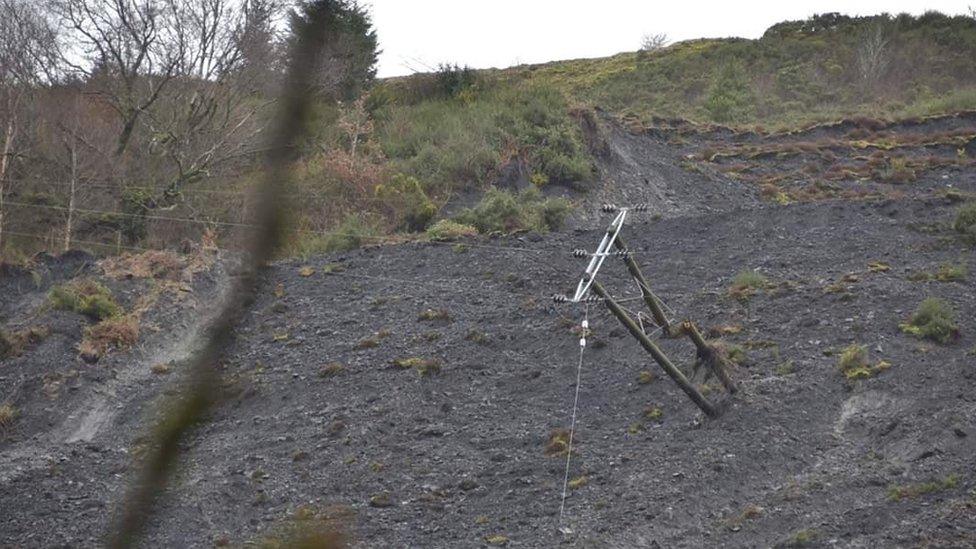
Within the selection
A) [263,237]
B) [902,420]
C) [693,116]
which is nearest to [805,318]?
[902,420]

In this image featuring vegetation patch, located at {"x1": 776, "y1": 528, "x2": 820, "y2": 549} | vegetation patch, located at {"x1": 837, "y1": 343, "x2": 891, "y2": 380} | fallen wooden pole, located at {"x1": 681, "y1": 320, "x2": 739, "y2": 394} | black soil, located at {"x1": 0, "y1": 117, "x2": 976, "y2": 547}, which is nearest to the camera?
vegetation patch, located at {"x1": 776, "y1": 528, "x2": 820, "y2": 549}

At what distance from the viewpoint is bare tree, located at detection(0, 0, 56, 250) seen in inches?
1222

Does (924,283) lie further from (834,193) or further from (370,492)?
(834,193)

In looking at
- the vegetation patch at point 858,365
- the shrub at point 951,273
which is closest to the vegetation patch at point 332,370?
the vegetation patch at point 858,365

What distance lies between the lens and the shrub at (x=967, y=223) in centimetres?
2453

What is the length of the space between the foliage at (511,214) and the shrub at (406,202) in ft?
4.28

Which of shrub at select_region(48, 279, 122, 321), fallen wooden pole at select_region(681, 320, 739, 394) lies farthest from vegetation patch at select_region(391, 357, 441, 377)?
shrub at select_region(48, 279, 122, 321)

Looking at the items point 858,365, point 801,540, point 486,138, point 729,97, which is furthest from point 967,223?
point 729,97

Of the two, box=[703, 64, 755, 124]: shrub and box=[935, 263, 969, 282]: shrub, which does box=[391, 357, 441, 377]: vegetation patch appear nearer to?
box=[935, 263, 969, 282]: shrub

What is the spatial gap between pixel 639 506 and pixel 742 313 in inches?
278

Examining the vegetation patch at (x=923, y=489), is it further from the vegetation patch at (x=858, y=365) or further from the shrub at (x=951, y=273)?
the shrub at (x=951, y=273)

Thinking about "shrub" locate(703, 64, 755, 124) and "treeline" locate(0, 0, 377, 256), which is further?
"shrub" locate(703, 64, 755, 124)

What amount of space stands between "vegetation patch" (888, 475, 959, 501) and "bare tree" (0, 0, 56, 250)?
2312 centimetres

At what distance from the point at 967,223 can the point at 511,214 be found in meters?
9.89
